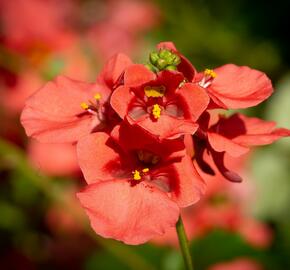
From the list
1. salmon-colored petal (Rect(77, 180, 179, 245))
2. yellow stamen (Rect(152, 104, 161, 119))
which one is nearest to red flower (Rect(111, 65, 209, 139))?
yellow stamen (Rect(152, 104, 161, 119))

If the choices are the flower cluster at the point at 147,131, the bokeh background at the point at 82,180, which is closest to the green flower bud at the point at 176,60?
the flower cluster at the point at 147,131

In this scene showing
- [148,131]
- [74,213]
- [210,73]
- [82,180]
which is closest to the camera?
[148,131]

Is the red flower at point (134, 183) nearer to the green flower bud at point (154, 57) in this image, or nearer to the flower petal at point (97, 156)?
the flower petal at point (97, 156)

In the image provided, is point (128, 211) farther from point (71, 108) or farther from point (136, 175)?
point (71, 108)

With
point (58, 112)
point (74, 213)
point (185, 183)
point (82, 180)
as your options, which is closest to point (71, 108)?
point (58, 112)

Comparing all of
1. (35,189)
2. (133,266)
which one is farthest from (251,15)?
(133,266)
